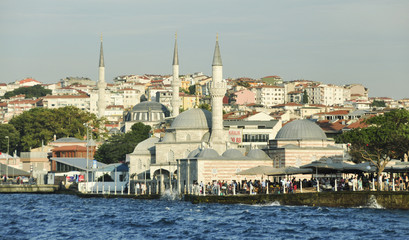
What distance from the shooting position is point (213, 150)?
159 feet

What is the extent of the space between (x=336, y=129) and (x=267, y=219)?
5419cm

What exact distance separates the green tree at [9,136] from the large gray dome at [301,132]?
160ft

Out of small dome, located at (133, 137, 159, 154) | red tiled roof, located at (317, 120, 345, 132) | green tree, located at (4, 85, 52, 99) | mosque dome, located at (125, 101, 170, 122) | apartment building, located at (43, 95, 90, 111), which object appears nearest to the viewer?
small dome, located at (133, 137, 159, 154)

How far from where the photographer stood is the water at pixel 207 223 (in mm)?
27750

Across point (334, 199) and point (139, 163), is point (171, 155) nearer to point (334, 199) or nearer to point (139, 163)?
point (139, 163)

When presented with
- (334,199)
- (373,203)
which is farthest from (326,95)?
(373,203)

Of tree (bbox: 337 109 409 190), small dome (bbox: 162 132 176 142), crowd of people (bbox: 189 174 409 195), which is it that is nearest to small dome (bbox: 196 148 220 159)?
crowd of people (bbox: 189 174 409 195)

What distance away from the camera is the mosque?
1874 inches

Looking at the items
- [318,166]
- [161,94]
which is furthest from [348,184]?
[161,94]

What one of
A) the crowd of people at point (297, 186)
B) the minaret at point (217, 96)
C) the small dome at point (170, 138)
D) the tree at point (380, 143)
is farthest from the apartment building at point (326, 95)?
A: the crowd of people at point (297, 186)

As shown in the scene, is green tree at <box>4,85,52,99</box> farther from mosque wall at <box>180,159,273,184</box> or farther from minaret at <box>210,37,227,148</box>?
mosque wall at <box>180,159,273,184</box>

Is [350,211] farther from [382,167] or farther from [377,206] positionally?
[382,167]

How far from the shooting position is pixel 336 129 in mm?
84688

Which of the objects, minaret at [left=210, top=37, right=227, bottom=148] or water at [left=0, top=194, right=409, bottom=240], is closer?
water at [left=0, top=194, right=409, bottom=240]
